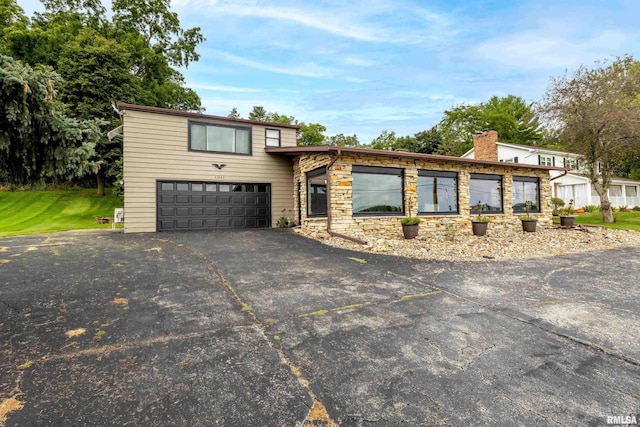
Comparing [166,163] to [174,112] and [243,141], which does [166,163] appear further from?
[243,141]

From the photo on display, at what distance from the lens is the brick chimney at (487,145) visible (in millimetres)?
17188

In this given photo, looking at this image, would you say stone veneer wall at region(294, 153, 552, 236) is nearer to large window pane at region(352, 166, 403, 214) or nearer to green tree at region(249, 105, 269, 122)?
large window pane at region(352, 166, 403, 214)

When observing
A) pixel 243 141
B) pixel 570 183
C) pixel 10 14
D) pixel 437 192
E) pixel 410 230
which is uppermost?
pixel 10 14

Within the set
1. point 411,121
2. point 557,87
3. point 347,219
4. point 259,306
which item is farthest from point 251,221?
point 411,121

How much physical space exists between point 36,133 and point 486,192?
44.7 feet

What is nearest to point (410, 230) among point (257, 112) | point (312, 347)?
point (312, 347)

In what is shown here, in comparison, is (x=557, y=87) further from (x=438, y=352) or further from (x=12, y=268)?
(x=12, y=268)

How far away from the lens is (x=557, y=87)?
48.1 ft

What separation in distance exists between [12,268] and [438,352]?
732cm

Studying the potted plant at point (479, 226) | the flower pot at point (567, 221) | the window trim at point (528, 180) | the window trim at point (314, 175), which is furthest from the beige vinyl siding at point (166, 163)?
the flower pot at point (567, 221)

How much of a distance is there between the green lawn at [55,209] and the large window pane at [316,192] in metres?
10.9

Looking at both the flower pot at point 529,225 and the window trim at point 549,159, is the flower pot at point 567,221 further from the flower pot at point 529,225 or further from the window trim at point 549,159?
the window trim at point 549,159

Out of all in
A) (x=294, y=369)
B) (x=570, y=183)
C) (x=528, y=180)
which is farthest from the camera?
(x=570, y=183)

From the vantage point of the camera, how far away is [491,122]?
113ft
